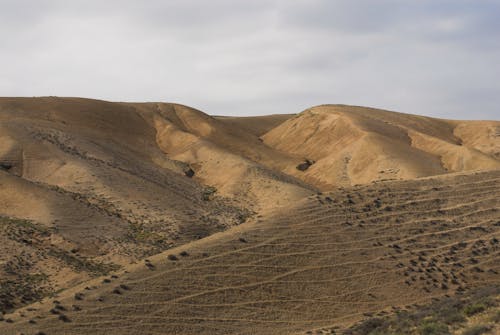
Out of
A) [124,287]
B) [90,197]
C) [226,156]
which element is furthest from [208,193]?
[124,287]

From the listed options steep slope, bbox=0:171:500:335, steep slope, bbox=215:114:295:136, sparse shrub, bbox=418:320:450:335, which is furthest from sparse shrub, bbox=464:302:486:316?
steep slope, bbox=215:114:295:136

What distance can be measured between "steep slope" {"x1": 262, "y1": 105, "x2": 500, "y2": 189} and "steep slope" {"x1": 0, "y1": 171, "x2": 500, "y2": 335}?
2100 cm

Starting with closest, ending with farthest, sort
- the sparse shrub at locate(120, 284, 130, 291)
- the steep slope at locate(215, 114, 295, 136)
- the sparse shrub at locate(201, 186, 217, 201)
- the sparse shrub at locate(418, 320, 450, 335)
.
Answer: the sparse shrub at locate(418, 320, 450, 335), the sparse shrub at locate(120, 284, 130, 291), the sparse shrub at locate(201, 186, 217, 201), the steep slope at locate(215, 114, 295, 136)

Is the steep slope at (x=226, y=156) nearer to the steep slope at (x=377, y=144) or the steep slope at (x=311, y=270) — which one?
the steep slope at (x=377, y=144)

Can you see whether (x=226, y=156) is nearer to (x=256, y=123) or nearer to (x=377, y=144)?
(x=377, y=144)

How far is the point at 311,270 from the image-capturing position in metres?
26.8

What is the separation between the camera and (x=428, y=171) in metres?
54.5

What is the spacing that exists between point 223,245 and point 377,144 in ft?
125

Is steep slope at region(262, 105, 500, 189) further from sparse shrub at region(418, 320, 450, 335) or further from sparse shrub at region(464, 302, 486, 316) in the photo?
sparse shrub at region(418, 320, 450, 335)

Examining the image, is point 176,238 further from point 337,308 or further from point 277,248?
point 337,308

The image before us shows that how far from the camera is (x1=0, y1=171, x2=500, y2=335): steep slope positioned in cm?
2275

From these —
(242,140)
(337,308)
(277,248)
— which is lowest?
(337,308)

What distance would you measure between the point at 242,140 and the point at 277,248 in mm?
44672

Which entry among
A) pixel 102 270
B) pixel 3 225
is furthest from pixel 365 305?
pixel 3 225
